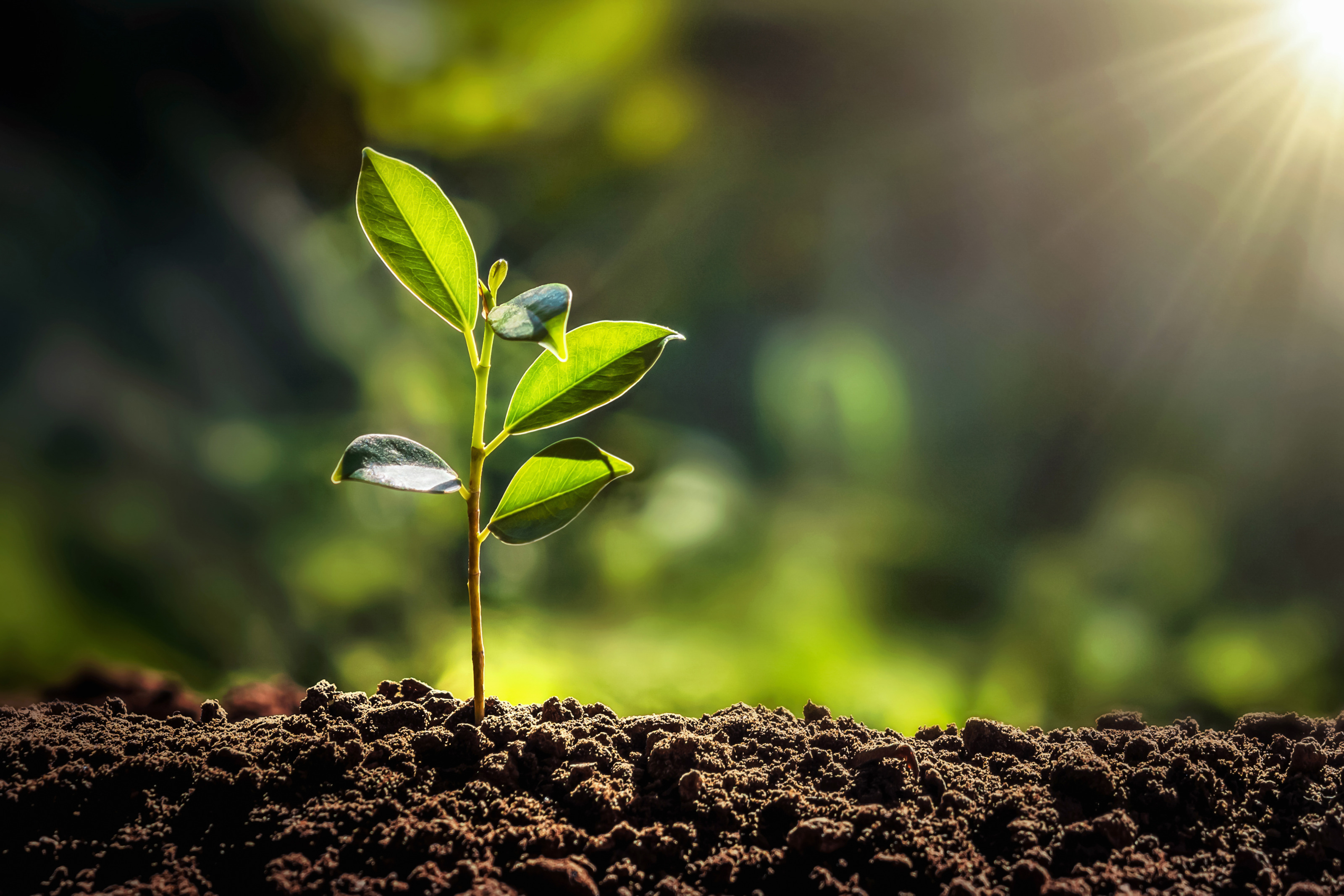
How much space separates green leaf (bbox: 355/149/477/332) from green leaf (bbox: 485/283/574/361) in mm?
63

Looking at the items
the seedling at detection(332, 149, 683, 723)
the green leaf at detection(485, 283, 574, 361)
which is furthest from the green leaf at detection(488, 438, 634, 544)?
the green leaf at detection(485, 283, 574, 361)

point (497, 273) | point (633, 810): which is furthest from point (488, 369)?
point (633, 810)

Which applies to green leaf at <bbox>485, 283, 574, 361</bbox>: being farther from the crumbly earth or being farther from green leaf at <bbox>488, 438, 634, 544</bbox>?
the crumbly earth

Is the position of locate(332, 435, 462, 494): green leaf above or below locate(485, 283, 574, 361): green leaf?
below

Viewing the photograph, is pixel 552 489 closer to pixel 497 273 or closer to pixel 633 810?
pixel 497 273

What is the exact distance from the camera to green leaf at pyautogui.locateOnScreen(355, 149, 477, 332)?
0.78 metres

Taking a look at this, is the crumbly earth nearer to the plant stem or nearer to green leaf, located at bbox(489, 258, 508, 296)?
the plant stem

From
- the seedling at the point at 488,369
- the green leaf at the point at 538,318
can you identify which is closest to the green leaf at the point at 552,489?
the seedling at the point at 488,369

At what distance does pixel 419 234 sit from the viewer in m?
0.79

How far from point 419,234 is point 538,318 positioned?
8.0 inches

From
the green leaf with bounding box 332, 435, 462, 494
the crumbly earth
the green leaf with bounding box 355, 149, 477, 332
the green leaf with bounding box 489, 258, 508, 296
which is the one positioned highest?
the green leaf with bounding box 355, 149, 477, 332

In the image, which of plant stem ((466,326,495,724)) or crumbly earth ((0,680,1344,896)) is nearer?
crumbly earth ((0,680,1344,896))

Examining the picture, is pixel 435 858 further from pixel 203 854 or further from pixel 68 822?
pixel 68 822

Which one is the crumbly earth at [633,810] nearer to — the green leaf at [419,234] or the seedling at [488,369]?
the seedling at [488,369]
